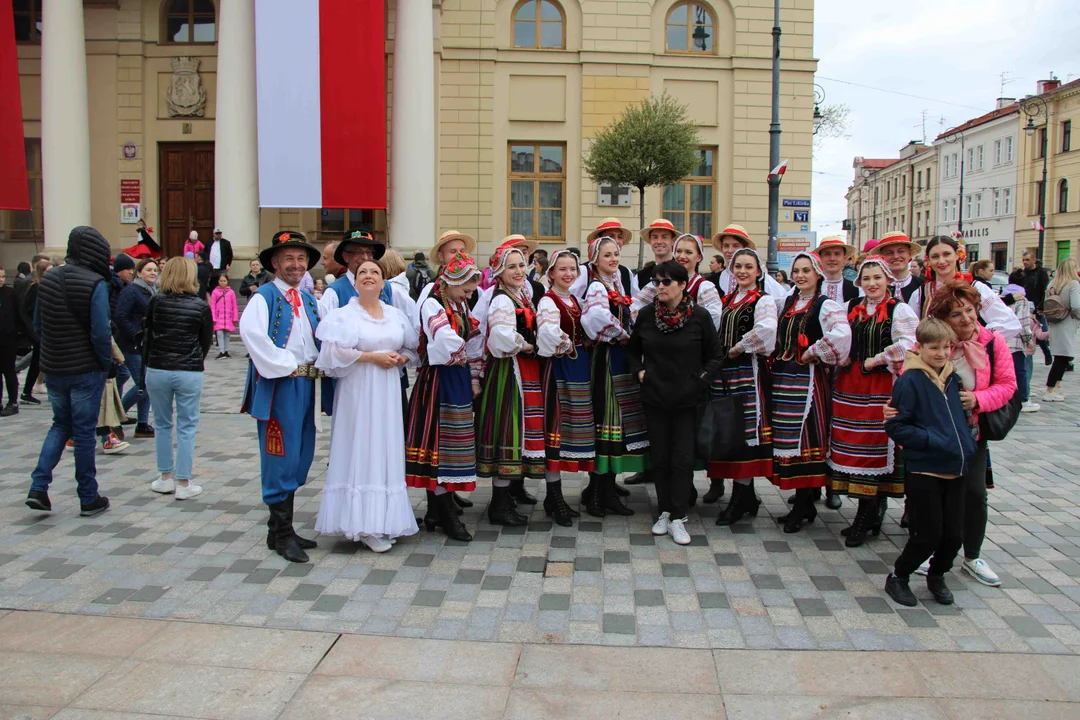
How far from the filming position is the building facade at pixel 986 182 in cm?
5472

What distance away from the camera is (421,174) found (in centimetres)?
1920

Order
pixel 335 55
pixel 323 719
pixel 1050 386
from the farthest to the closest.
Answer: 1. pixel 335 55
2. pixel 1050 386
3. pixel 323 719

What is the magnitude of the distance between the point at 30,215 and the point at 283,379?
800 inches

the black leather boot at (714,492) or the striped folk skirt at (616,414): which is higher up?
the striped folk skirt at (616,414)

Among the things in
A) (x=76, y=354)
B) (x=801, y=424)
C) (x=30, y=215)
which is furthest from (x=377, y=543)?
(x=30, y=215)

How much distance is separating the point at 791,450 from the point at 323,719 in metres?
3.46

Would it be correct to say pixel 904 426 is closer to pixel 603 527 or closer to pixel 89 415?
pixel 603 527

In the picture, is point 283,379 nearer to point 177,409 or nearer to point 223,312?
point 177,409

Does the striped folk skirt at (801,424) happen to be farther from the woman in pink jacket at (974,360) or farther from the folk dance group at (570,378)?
the woman in pink jacket at (974,360)

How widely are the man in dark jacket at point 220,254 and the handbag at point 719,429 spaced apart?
14.6 meters

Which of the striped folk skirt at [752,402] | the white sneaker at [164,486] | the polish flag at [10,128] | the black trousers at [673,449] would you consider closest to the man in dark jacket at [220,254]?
the polish flag at [10,128]

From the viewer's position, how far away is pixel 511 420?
5.66 metres

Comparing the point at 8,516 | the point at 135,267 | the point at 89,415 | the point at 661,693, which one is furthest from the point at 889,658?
the point at 135,267

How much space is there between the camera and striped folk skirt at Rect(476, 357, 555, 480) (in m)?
5.65
